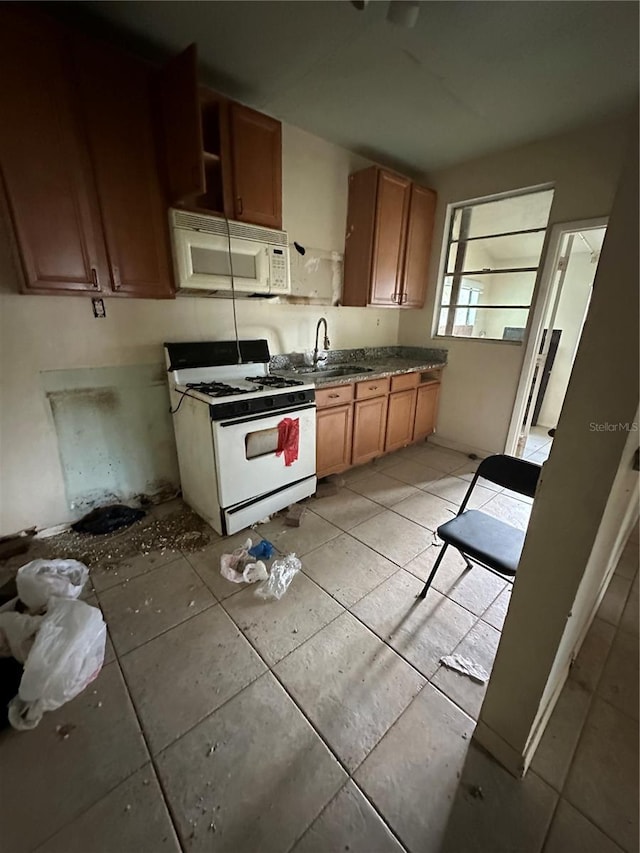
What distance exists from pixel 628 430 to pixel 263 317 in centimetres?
252

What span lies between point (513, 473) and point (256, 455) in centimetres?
145

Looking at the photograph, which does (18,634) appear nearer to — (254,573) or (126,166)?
(254,573)

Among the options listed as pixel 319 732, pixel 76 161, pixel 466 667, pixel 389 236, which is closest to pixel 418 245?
pixel 389 236

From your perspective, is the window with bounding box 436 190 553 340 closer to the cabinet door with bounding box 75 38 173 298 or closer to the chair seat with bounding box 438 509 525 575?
the chair seat with bounding box 438 509 525 575

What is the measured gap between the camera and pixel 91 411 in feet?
7.16

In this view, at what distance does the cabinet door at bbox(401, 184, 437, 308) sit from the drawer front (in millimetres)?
743

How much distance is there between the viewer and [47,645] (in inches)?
50.7

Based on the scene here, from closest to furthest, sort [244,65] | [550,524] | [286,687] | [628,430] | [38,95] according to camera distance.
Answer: [628,430] → [550,524] → [286,687] → [38,95] → [244,65]

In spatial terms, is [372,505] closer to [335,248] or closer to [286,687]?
[286,687]

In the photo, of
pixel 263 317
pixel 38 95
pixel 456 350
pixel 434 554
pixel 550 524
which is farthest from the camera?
pixel 456 350

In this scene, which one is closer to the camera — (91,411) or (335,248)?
(91,411)

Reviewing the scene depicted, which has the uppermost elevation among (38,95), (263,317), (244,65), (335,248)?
(244,65)

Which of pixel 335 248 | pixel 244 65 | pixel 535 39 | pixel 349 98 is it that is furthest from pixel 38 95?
pixel 535 39

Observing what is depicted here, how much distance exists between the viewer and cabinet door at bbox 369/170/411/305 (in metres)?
2.92
